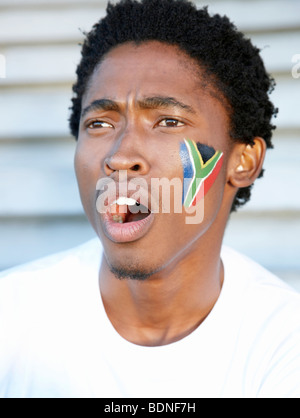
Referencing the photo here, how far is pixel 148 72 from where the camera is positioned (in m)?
2.11

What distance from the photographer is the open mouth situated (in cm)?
206

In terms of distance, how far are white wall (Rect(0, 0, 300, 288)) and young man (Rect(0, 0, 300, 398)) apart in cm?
64

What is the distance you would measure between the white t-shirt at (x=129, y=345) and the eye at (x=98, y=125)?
2.12 ft

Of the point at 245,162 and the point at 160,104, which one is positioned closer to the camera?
the point at 160,104

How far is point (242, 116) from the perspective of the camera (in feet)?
7.63

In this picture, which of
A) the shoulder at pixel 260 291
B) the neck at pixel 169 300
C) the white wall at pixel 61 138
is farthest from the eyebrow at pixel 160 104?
the white wall at pixel 61 138

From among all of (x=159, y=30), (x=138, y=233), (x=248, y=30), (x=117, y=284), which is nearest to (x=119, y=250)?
(x=138, y=233)

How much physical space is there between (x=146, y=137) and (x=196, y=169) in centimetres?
23

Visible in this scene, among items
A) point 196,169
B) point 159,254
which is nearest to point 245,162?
point 196,169

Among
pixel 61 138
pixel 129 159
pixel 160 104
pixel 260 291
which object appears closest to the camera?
pixel 129 159

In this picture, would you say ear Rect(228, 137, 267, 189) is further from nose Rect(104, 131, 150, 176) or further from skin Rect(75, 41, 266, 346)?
nose Rect(104, 131, 150, 176)

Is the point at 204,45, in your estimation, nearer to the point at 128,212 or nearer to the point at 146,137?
the point at 146,137

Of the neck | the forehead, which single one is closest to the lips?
the neck

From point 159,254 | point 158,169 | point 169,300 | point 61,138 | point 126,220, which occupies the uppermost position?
point 61,138
